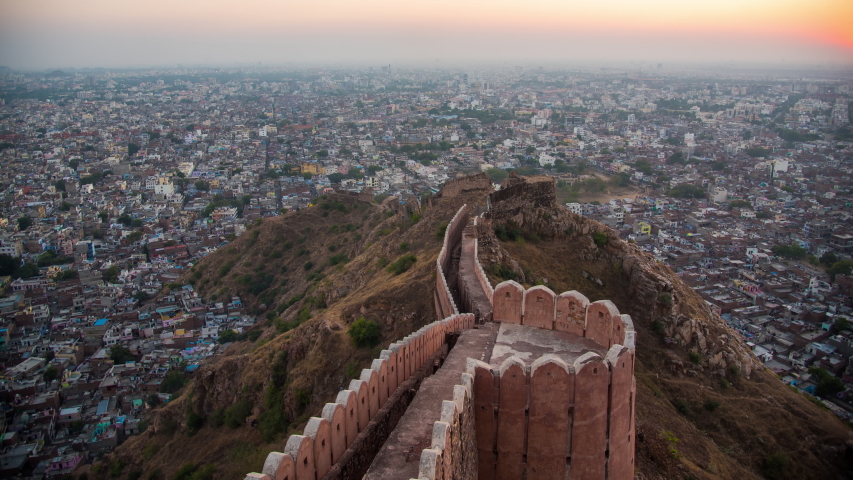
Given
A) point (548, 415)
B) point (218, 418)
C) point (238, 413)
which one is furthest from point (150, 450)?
point (548, 415)

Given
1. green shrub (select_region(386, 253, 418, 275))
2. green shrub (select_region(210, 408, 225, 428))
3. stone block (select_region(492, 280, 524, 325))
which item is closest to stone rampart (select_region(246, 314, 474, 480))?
stone block (select_region(492, 280, 524, 325))

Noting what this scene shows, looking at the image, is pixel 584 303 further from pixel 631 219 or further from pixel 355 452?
pixel 631 219

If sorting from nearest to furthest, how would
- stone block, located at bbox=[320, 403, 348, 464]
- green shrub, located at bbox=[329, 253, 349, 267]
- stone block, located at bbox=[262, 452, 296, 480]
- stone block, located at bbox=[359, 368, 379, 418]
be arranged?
stone block, located at bbox=[262, 452, 296, 480], stone block, located at bbox=[320, 403, 348, 464], stone block, located at bbox=[359, 368, 379, 418], green shrub, located at bbox=[329, 253, 349, 267]

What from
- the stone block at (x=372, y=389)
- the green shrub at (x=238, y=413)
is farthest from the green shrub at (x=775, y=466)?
the green shrub at (x=238, y=413)

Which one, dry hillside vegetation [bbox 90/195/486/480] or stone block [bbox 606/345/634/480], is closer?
stone block [bbox 606/345/634/480]

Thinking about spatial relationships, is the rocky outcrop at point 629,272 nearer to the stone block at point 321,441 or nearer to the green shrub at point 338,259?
the stone block at point 321,441

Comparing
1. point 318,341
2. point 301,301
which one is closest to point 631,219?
point 301,301

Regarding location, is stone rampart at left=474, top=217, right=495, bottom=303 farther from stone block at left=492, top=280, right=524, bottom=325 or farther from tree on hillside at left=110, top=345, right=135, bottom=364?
tree on hillside at left=110, top=345, right=135, bottom=364
